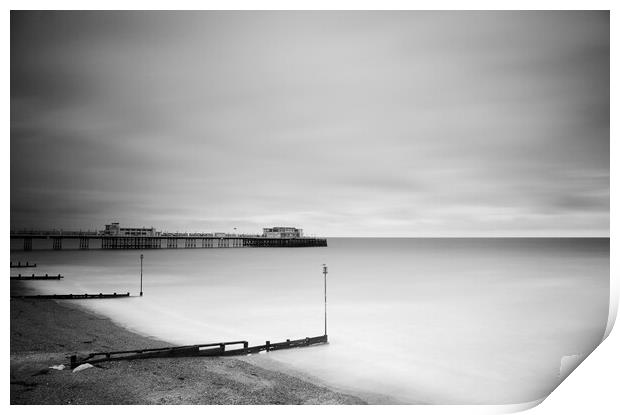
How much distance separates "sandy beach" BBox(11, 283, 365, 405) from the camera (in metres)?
6.38

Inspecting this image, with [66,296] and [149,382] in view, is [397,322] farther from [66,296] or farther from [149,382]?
[66,296]

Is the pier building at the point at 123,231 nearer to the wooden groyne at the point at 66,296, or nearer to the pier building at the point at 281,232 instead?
the pier building at the point at 281,232

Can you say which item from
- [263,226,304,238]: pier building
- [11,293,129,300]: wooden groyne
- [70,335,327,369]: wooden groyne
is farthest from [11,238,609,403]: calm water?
[263,226,304,238]: pier building

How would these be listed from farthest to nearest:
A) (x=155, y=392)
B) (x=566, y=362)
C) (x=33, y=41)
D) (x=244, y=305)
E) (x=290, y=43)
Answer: (x=244, y=305)
(x=566, y=362)
(x=290, y=43)
(x=33, y=41)
(x=155, y=392)

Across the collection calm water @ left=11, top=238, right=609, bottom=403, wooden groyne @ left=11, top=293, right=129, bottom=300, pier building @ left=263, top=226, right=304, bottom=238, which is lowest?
calm water @ left=11, top=238, right=609, bottom=403

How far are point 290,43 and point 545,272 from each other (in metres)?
35.0

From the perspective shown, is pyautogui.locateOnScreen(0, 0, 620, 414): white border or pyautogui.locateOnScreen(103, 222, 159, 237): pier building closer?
pyautogui.locateOnScreen(0, 0, 620, 414): white border

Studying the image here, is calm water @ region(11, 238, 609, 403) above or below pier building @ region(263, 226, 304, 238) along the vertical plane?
below

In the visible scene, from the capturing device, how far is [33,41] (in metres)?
7.64

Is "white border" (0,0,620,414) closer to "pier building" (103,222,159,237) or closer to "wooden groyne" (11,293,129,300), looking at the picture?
"wooden groyne" (11,293,129,300)

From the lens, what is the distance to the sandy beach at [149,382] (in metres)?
6.38
